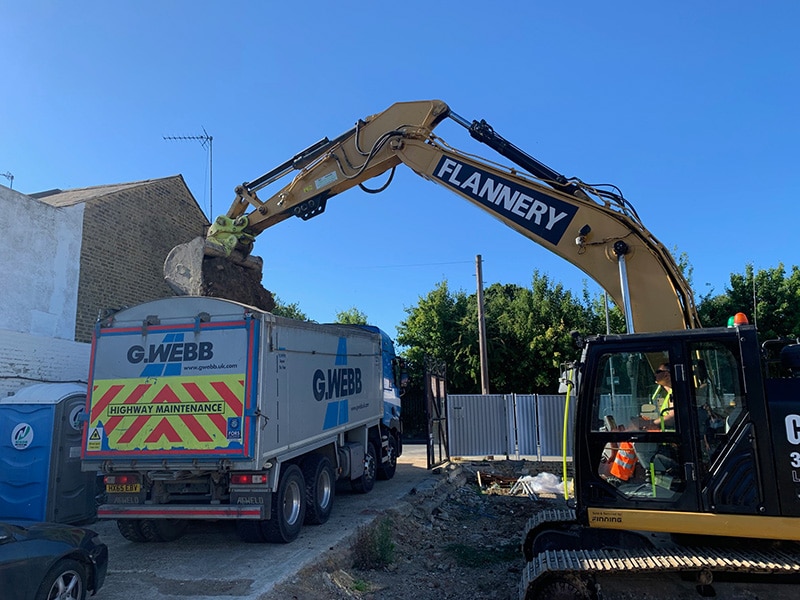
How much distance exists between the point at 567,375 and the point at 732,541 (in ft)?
5.78

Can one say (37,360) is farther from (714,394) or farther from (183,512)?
(714,394)

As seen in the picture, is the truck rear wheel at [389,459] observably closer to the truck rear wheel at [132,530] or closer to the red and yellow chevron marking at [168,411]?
the truck rear wheel at [132,530]

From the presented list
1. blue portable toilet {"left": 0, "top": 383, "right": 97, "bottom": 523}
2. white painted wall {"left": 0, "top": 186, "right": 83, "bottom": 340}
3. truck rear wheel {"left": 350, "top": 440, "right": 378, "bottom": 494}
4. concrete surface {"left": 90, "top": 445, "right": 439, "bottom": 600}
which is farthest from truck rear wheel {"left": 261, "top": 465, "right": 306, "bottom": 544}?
white painted wall {"left": 0, "top": 186, "right": 83, "bottom": 340}

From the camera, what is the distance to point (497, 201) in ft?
23.1

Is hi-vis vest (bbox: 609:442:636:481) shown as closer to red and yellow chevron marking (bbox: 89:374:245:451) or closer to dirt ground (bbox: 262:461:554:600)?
dirt ground (bbox: 262:461:554:600)

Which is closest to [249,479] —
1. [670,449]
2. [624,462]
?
Answer: [624,462]

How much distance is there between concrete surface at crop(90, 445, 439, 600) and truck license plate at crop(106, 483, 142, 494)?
0.78 meters

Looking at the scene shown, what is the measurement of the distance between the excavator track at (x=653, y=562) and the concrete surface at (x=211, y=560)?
2576mm

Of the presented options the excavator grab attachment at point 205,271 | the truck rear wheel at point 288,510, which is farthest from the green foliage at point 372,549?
the excavator grab attachment at point 205,271

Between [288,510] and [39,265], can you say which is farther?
[39,265]

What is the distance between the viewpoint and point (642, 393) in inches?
191

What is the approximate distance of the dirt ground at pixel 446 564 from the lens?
454cm

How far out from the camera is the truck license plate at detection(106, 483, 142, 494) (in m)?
6.93

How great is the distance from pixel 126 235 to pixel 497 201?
10.1 metres
